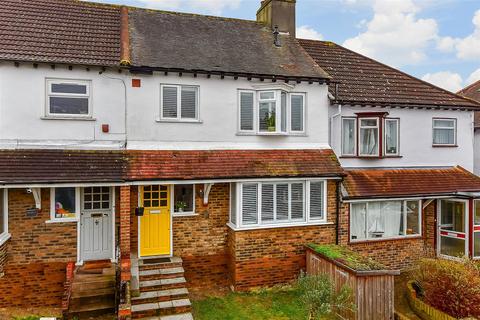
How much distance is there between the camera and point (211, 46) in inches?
487

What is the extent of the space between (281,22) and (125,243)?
404 inches

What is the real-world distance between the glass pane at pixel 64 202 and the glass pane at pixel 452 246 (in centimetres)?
1263

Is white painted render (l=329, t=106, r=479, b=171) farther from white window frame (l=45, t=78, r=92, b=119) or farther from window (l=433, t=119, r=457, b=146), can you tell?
white window frame (l=45, t=78, r=92, b=119)

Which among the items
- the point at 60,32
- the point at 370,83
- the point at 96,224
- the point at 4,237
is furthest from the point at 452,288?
the point at 60,32

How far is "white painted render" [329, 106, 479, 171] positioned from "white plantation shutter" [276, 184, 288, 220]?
2996 mm

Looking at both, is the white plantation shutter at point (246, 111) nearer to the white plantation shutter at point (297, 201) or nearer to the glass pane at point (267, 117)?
the glass pane at point (267, 117)

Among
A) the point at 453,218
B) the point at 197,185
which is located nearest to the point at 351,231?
the point at 453,218

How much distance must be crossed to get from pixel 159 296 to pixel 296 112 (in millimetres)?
7028

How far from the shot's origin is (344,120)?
43.1 ft

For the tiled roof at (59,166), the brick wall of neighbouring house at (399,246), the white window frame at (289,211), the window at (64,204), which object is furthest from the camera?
the brick wall of neighbouring house at (399,246)

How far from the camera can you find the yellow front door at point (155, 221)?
1066 centimetres

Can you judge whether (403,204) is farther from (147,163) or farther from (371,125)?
(147,163)

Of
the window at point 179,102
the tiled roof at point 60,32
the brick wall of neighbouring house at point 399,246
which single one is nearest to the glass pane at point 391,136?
the brick wall of neighbouring house at point 399,246

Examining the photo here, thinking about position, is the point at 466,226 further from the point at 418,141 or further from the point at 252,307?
the point at 252,307
